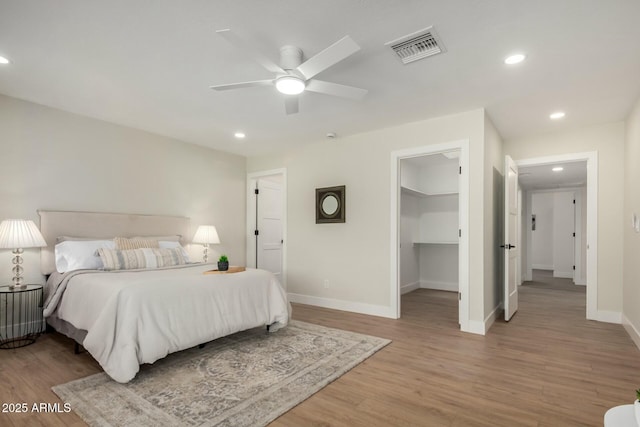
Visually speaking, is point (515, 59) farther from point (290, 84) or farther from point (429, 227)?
point (429, 227)

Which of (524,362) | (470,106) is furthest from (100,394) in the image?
(470,106)

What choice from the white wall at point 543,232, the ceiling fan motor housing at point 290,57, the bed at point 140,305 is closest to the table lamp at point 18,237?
the bed at point 140,305

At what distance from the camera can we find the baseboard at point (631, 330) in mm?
3274

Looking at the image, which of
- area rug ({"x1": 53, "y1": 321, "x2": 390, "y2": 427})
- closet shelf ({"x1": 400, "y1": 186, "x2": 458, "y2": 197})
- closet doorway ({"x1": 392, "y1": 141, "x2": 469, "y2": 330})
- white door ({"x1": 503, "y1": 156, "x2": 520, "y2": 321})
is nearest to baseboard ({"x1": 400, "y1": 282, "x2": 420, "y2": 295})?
closet doorway ({"x1": 392, "y1": 141, "x2": 469, "y2": 330})

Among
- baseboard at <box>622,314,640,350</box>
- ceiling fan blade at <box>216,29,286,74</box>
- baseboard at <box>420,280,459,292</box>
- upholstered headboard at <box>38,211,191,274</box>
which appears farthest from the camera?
baseboard at <box>420,280,459,292</box>

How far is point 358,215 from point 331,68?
2329mm

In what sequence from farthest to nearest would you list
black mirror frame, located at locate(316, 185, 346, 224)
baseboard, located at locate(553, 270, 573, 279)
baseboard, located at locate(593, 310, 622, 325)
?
1. baseboard, located at locate(553, 270, 573, 279)
2. black mirror frame, located at locate(316, 185, 346, 224)
3. baseboard, located at locate(593, 310, 622, 325)

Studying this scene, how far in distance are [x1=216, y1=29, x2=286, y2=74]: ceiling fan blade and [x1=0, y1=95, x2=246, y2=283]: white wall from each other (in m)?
2.94

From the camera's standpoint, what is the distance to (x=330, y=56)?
2164 millimetres

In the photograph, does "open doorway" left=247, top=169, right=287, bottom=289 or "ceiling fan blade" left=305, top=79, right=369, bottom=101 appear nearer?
"ceiling fan blade" left=305, top=79, right=369, bottom=101

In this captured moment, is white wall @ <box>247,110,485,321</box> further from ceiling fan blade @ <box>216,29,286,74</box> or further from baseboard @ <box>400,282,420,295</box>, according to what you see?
ceiling fan blade @ <box>216,29,286,74</box>

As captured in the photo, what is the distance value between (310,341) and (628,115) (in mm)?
4344

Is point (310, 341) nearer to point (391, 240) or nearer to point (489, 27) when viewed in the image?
point (391, 240)

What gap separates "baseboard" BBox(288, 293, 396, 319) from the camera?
4.43 m
